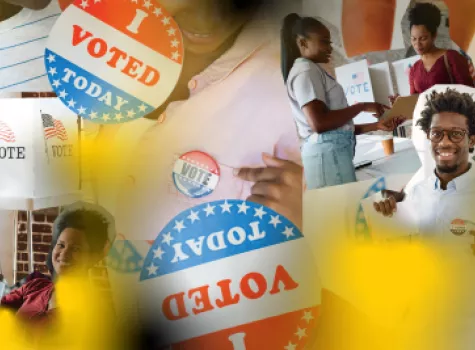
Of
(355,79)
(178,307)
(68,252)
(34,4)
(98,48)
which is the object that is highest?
(34,4)

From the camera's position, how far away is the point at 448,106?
1.30m

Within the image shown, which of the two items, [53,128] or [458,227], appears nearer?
[458,227]

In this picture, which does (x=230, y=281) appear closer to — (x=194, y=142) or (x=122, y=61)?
(x=194, y=142)

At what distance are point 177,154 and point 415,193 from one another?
2.16 ft

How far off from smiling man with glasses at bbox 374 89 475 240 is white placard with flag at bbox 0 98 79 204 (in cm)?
97

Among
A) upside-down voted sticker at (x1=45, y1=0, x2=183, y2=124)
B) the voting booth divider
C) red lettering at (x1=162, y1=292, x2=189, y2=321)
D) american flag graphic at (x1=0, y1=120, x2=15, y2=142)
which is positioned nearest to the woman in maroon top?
upside-down voted sticker at (x1=45, y1=0, x2=183, y2=124)

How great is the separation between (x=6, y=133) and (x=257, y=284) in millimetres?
841

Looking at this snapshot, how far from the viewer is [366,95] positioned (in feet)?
4.38

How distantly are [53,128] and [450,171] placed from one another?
111 centimetres

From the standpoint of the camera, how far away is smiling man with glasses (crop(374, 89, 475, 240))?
1.29 metres

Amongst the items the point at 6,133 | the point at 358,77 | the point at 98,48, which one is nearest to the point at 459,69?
the point at 358,77

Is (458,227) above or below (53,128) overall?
below

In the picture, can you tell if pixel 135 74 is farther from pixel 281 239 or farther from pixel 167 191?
pixel 281 239

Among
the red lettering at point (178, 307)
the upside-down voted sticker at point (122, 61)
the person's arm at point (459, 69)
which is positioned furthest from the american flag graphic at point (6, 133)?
the person's arm at point (459, 69)
